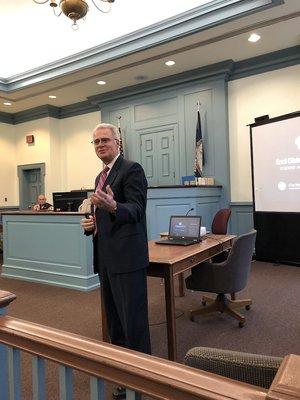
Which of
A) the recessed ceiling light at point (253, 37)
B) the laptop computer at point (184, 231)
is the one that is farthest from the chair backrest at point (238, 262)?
the recessed ceiling light at point (253, 37)

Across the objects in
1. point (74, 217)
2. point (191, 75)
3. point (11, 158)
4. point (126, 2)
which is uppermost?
point (126, 2)

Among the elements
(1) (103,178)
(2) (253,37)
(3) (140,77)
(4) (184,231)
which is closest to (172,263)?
(1) (103,178)

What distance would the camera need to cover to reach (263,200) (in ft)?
16.9

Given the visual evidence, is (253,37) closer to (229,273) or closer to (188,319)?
(229,273)

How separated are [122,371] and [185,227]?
2358 millimetres

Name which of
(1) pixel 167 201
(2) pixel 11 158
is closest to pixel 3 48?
(2) pixel 11 158

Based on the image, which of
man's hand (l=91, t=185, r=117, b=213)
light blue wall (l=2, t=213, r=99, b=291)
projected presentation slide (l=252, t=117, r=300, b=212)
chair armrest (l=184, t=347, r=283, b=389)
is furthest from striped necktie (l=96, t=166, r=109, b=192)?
projected presentation slide (l=252, t=117, r=300, b=212)

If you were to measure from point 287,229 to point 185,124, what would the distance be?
108 inches

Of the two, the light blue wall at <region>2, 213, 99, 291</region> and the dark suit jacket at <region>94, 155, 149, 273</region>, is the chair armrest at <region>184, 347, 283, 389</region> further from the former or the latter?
the light blue wall at <region>2, 213, 99, 291</region>

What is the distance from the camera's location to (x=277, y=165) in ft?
16.0

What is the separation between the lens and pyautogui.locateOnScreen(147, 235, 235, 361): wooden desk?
215 cm

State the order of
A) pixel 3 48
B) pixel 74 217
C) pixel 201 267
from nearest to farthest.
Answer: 1. pixel 201 267
2. pixel 74 217
3. pixel 3 48

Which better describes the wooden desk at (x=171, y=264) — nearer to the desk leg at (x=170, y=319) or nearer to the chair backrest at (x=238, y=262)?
the desk leg at (x=170, y=319)

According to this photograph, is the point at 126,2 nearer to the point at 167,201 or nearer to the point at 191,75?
the point at 191,75
